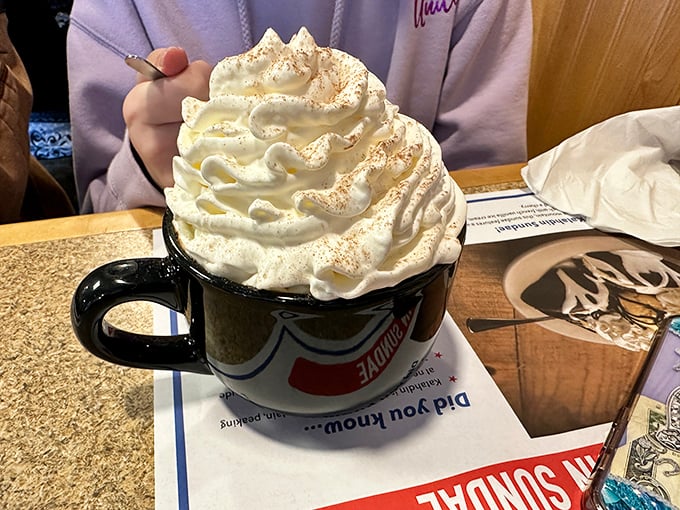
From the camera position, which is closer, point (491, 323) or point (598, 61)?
point (491, 323)

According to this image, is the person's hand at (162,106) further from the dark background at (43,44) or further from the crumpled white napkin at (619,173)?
the dark background at (43,44)

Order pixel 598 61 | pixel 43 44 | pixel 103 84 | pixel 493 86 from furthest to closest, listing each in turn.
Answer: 1. pixel 43 44
2. pixel 598 61
3. pixel 493 86
4. pixel 103 84

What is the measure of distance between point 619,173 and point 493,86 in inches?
10.8

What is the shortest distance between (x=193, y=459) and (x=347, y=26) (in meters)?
0.71

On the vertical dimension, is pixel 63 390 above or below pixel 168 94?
below

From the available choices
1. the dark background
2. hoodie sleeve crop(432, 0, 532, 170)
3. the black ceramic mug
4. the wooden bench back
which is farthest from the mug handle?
the dark background

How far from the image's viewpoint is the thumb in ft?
2.18

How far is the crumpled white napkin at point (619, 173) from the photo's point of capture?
0.73 metres

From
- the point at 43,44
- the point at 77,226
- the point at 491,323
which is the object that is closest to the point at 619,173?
the point at 491,323

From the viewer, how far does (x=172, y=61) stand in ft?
2.18

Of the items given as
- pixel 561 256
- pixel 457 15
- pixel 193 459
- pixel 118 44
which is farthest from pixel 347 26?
pixel 193 459

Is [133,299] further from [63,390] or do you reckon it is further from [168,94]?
[168,94]

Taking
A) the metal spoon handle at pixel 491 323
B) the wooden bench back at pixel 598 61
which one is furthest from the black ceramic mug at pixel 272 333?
the wooden bench back at pixel 598 61

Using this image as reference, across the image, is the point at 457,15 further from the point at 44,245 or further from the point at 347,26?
the point at 44,245
